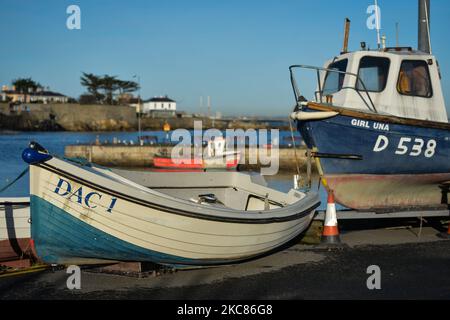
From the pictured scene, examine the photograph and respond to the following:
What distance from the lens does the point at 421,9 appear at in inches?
511

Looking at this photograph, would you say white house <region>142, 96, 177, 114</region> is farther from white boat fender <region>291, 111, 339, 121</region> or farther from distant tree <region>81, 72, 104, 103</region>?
white boat fender <region>291, 111, 339, 121</region>

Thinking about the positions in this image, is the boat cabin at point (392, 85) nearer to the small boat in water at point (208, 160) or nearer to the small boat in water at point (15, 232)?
the small boat in water at point (15, 232)

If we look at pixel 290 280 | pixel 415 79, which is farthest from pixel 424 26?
pixel 290 280

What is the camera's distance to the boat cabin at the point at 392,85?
11820 millimetres

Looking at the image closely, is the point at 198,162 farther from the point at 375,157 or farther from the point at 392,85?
the point at 375,157

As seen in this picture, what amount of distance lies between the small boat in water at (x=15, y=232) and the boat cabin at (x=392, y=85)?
6.25m

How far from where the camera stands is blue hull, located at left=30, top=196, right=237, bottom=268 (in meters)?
7.11

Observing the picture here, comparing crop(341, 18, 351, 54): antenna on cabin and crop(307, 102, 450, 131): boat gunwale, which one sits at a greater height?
crop(341, 18, 351, 54): antenna on cabin

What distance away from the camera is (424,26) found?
1309 cm

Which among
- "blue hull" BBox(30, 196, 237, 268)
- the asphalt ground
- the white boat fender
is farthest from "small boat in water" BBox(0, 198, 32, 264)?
the white boat fender

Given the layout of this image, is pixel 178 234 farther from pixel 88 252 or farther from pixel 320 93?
pixel 320 93

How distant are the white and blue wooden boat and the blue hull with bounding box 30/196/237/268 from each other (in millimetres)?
4917

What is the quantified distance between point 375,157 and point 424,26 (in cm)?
379

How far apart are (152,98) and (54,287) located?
159170mm
